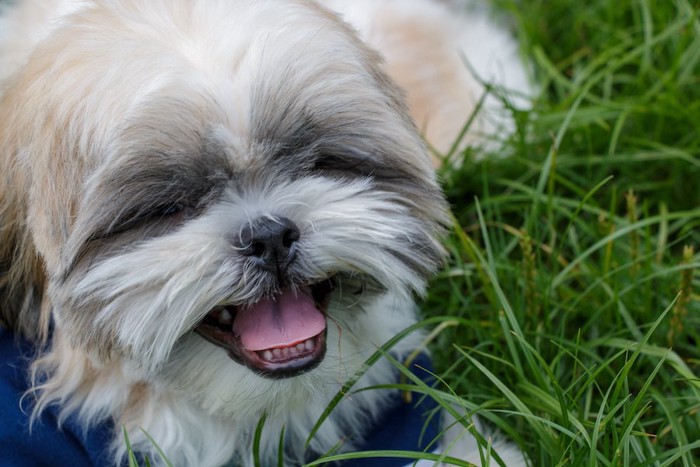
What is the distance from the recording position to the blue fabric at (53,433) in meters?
2.48

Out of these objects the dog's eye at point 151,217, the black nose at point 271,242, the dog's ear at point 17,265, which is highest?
the black nose at point 271,242

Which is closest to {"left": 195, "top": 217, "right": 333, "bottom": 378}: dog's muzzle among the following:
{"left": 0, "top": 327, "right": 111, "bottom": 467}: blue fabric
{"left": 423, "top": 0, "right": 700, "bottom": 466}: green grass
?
{"left": 423, "top": 0, "right": 700, "bottom": 466}: green grass

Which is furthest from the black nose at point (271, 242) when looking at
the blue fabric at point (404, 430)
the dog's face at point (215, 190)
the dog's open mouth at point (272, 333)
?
the blue fabric at point (404, 430)

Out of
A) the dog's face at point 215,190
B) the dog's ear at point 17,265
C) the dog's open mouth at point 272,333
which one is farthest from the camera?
the dog's ear at point 17,265

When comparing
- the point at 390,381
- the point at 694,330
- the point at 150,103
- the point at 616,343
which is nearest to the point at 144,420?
the point at 390,381

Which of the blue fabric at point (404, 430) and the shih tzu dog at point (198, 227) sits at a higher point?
the shih tzu dog at point (198, 227)

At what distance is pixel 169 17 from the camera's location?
2.24 m

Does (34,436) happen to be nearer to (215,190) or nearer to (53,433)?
(53,433)

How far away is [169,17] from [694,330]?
5.95 feet

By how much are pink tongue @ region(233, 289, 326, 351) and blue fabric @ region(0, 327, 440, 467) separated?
421 mm

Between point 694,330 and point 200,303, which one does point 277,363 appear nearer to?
point 200,303

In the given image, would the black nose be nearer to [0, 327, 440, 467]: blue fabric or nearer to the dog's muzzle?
the dog's muzzle

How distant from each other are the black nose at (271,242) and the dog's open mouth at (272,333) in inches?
4.8

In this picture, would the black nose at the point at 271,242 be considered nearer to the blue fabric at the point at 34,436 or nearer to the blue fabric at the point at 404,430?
the blue fabric at the point at 404,430
